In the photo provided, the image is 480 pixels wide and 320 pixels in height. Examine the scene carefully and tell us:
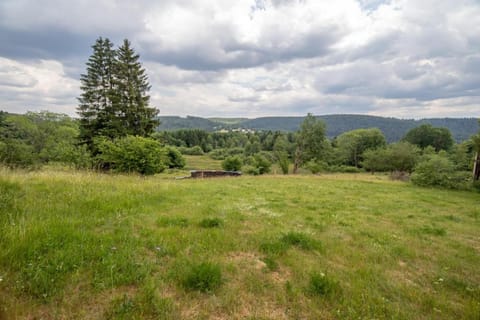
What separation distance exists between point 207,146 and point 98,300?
105 metres

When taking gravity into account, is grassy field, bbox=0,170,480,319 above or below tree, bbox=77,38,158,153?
below

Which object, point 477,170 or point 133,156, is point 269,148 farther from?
point 133,156

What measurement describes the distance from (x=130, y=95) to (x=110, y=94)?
1.99 meters

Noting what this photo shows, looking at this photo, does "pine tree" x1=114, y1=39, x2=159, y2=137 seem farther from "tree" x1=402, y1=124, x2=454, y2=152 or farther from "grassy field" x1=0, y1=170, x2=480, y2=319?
"tree" x1=402, y1=124, x2=454, y2=152

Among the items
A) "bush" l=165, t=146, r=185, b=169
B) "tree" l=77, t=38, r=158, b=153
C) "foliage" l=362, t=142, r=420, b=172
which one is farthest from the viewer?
"bush" l=165, t=146, r=185, b=169

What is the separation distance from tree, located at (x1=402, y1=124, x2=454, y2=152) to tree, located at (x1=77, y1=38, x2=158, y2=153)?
72.4 metres

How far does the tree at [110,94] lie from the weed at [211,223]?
22819 mm

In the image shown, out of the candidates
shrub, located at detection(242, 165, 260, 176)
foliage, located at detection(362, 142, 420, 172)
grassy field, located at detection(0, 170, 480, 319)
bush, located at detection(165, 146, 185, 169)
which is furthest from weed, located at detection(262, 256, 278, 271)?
bush, located at detection(165, 146, 185, 169)

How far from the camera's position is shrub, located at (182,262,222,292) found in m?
2.66

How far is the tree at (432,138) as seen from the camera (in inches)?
2367

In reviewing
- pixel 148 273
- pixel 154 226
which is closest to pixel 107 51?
pixel 154 226

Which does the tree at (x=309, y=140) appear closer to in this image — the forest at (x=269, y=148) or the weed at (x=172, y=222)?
the forest at (x=269, y=148)

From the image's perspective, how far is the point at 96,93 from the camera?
2411cm

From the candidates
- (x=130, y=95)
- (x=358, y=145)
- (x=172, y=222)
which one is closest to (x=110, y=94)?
(x=130, y=95)
